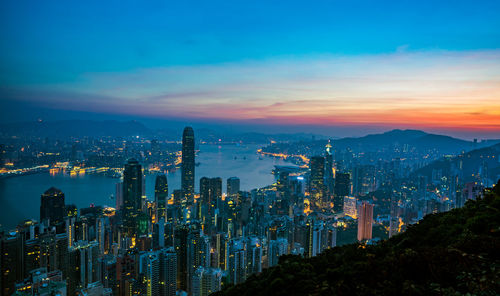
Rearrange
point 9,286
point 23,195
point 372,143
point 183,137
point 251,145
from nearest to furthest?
1. point 9,286
2. point 23,195
3. point 183,137
4. point 372,143
5. point 251,145

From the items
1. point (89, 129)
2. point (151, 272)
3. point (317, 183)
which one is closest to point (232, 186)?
point (317, 183)

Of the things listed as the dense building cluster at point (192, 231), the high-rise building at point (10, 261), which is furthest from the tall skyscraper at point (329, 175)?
the high-rise building at point (10, 261)

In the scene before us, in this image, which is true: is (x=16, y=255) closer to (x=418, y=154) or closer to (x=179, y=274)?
(x=179, y=274)

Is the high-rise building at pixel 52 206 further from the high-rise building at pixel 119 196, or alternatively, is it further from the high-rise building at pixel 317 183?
the high-rise building at pixel 317 183

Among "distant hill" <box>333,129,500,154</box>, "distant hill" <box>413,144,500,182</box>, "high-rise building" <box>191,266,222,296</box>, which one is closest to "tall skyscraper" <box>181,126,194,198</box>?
"high-rise building" <box>191,266,222,296</box>

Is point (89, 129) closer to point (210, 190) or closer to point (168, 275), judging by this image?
point (210, 190)

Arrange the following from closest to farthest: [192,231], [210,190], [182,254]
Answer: [182,254] < [192,231] < [210,190]

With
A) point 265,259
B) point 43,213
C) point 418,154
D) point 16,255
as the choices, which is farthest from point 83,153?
point 418,154
